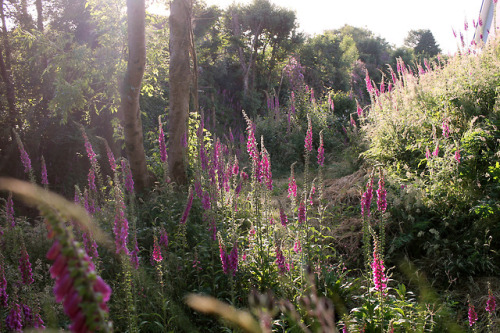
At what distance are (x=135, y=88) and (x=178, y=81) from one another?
2.60 feet

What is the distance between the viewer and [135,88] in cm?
596

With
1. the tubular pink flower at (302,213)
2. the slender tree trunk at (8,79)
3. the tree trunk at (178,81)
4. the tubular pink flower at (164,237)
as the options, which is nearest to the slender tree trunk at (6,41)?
the slender tree trunk at (8,79)

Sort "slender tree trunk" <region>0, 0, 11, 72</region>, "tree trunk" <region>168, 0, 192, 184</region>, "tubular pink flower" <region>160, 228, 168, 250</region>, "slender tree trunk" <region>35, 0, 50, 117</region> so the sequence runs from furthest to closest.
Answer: "slender tree trunk" <region>35, 0, 50, 117</region> < "slender tree trunk" <region>0, 0, 11, 72</region> < "tree trunk" <region>168, 0, 192, 184</region> < "tubular pink flower" <region>160, 228, 168, 250</region>

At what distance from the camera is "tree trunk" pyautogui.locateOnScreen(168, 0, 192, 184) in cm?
626

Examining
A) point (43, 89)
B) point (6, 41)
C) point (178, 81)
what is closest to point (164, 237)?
point (178, 81)

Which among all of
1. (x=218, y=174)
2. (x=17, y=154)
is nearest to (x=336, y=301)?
(x=218, y=174)

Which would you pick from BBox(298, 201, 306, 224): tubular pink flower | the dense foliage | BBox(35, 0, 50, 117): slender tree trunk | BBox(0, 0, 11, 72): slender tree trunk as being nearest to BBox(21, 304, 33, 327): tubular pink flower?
the dense foliage

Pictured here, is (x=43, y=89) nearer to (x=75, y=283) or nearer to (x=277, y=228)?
(x=277, y=228)

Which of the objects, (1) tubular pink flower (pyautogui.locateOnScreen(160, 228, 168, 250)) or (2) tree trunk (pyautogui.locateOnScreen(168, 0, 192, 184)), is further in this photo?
(2) tree trunk (pyautogui.locateOnScreen(168, 0, 192, 184))

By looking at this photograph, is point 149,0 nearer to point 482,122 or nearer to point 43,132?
point 43,132

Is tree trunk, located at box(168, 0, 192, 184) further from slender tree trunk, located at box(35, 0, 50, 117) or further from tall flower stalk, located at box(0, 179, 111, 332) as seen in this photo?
slender tree trunk, located at box(35, 0, 50, 117)

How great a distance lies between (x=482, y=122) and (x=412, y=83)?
1.42 metres

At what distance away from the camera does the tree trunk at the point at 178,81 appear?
20.5 feet

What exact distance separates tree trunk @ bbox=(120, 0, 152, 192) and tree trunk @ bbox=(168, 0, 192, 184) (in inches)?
22.6
